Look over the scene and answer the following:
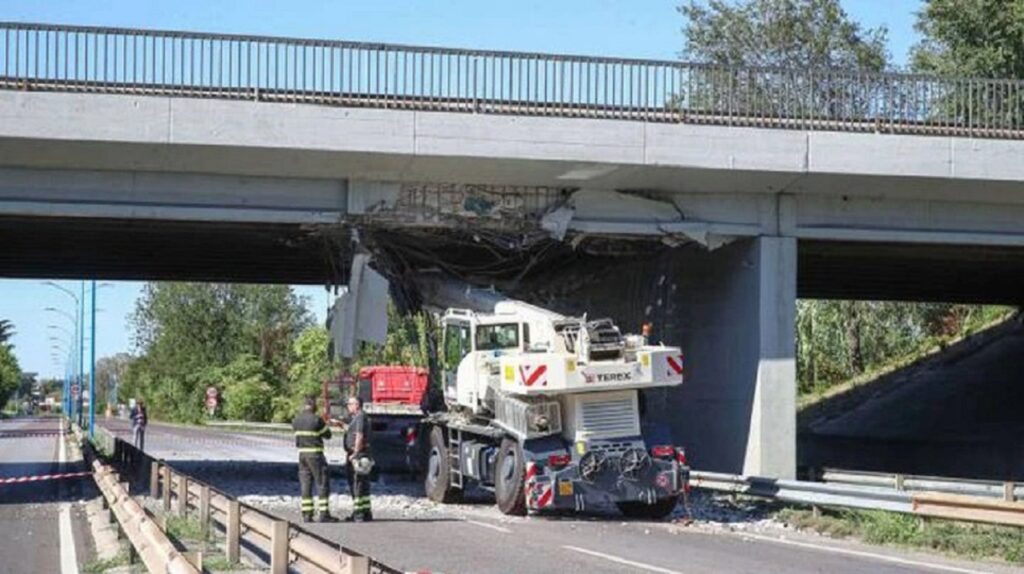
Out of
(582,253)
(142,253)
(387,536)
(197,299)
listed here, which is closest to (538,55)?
(582,253)

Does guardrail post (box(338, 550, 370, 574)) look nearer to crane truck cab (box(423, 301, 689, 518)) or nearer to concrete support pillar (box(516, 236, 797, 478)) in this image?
crane truck cab (box(423, 301, 689, 518))

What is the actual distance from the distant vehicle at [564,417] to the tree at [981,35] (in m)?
23.0

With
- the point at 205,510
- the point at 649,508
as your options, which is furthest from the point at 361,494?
the point at 649,508

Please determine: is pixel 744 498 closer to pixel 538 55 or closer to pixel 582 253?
pixel 582 253

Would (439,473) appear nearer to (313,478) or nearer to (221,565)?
(313,478)

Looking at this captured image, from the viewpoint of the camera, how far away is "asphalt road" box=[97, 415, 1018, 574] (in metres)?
14.9

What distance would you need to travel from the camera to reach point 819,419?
140ft

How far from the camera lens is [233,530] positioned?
13375 mm

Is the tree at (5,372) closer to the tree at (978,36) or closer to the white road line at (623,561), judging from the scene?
the tree at (978,36)

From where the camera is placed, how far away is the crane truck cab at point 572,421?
20.4m

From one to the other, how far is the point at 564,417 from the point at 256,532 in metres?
8.52

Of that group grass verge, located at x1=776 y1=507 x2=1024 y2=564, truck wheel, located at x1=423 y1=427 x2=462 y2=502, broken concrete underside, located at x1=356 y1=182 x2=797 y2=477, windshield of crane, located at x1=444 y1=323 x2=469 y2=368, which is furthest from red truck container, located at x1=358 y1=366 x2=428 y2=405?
grass verge, located at x1=776 y1=507 x2=1024 y2=564

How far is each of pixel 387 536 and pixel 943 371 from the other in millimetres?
29666

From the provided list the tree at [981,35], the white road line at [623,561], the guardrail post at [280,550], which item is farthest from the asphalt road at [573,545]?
the tree at [981,35]
